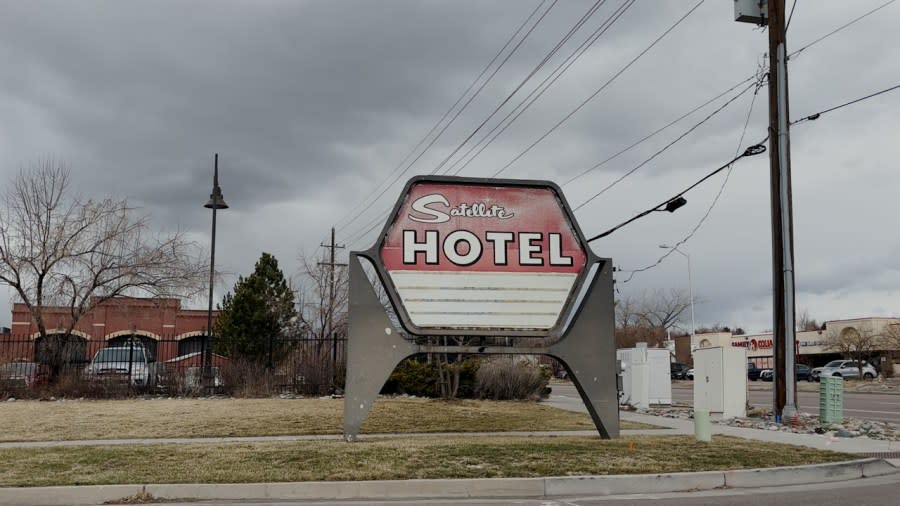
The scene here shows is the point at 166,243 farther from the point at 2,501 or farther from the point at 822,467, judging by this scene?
the point at 822,467

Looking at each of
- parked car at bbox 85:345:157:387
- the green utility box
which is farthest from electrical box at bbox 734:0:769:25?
parked car at bbox 85:345:157:387

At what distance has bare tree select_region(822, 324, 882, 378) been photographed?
5456 centimetres

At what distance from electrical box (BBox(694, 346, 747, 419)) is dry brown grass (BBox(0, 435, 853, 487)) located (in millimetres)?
6228

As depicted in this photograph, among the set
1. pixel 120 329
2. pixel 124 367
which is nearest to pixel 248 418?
pixel 124 367

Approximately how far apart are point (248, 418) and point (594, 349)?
26.5ft

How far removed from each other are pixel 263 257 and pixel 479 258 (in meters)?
22.6

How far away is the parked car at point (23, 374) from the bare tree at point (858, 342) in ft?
164

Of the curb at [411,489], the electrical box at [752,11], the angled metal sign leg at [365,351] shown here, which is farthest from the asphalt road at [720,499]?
the electrical box at [752,11]

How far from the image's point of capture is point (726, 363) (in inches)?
736

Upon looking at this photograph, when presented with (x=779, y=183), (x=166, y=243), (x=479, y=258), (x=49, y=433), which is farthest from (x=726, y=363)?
(x=166, y=243)

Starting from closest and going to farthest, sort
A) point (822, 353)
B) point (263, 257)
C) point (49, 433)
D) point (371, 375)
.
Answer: point (371, 375), point (49, 433), point (263, 257), point (822, 353)

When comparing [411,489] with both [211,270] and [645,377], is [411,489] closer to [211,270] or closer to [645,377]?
[645,377]

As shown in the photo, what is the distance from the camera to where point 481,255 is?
14.0 meters

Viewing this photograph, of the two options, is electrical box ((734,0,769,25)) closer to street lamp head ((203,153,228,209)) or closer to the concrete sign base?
the concrete sign base
